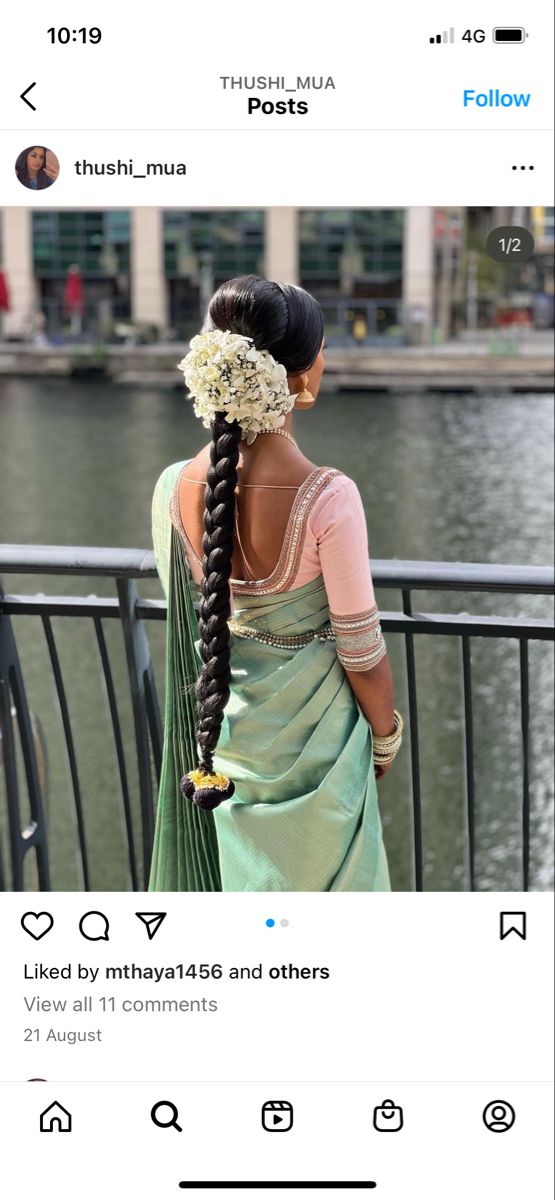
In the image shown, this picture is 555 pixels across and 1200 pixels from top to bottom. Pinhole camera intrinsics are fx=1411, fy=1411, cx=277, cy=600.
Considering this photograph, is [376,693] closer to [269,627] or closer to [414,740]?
[269,627]

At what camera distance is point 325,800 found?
2.05 meters

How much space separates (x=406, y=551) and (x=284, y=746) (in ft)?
48.4

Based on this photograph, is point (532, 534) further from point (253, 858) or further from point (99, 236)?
Answer: point (99, 236)

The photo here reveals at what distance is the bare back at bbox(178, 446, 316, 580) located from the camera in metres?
1.93

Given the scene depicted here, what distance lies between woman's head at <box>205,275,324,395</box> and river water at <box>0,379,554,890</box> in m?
2.00

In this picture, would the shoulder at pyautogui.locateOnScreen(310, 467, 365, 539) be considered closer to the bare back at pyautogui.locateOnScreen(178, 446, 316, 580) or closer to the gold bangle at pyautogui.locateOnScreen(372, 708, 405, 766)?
the bare back at pyautogui.locateOnScreen(178, 446, 316, 580)

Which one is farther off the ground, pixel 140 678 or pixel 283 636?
pixel 283 636
